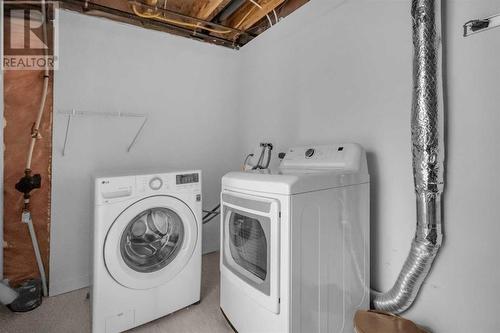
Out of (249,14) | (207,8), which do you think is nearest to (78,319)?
(207,8)

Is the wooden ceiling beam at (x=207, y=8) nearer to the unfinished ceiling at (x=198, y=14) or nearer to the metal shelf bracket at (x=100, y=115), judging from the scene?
the unfinished ceiling at (x=198, y=14)

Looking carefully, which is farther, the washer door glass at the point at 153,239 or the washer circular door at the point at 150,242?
the washer door glass at the point at 153,239

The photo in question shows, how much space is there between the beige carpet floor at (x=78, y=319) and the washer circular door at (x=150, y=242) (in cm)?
28

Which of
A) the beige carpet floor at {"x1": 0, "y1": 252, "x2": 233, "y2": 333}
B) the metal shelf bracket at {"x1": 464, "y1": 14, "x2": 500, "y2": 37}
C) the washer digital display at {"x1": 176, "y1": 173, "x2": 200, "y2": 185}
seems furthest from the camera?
the washer digital display at {"x1": 176, "y1": 173, "x2": 200, "y2": 185}

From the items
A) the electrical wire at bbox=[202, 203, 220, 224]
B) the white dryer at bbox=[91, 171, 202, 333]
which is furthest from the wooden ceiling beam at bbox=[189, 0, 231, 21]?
the electrical wire at bbox=[202, 203, 220, 224]

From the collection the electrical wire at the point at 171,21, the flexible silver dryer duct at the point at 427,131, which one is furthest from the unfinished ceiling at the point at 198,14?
the flexible silver dryer duct at the point at 427,131

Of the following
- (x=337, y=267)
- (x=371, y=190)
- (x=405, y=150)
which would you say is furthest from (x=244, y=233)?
(x=405, y=150)

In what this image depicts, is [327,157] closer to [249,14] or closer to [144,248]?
[144,248]

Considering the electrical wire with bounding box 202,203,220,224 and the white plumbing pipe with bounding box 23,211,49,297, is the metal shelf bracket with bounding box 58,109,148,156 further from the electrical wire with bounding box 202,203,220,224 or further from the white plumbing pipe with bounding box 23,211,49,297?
the electrical wire with bounding box 202,203,220,224

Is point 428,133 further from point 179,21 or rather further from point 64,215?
point 64,215

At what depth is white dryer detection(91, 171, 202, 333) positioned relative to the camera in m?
1.43

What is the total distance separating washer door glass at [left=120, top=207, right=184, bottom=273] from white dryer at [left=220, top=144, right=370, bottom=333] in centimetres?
40

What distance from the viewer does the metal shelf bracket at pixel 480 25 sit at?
→ 1.08 m

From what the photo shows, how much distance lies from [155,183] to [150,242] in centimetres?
45
